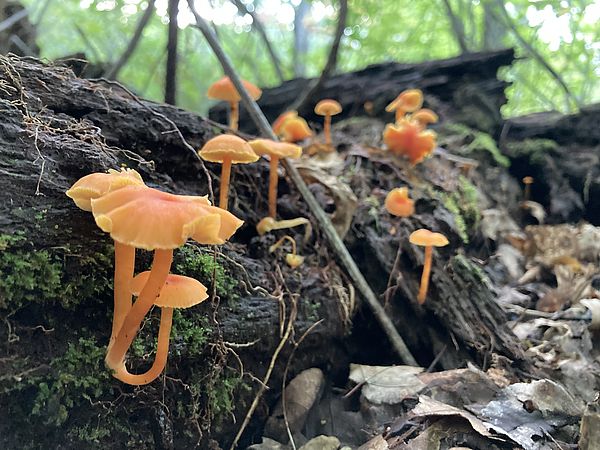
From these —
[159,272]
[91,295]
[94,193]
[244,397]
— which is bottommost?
[244,397]

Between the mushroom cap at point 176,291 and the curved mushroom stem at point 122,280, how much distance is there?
0.04m

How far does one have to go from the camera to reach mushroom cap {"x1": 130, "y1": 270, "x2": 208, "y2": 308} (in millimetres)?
1537

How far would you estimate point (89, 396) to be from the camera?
5.42 feet

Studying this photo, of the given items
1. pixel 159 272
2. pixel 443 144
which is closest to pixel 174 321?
pixel 159 272

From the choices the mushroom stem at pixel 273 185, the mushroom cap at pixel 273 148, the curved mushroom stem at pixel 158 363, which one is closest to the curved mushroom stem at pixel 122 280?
the curved mushroom stem at pixel 158 363

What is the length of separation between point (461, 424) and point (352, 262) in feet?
3.64

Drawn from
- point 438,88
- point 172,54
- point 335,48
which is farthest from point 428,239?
point 438,88

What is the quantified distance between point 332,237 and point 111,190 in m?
1.52

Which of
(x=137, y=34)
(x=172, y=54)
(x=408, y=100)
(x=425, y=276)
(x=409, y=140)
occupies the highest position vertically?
(x=137, y=34)

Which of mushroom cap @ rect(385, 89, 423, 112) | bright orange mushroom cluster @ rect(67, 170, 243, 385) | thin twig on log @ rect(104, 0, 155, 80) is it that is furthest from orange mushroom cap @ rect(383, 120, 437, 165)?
bright orange mushroom cluster @ rect(67, 170, 243, 385)

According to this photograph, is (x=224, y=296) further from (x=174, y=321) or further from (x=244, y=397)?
(x=244, y=397)

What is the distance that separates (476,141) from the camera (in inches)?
212

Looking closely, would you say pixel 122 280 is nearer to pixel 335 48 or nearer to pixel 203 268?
pixel 203 268

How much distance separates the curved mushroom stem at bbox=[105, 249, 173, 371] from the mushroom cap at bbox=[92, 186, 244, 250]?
0.44ft
